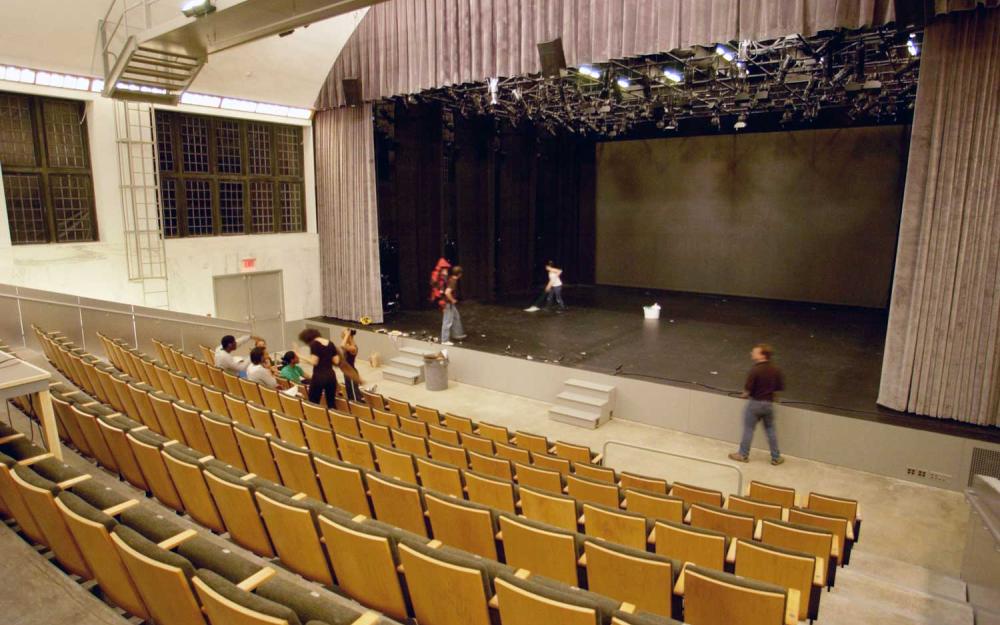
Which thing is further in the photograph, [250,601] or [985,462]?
→ [985,462]

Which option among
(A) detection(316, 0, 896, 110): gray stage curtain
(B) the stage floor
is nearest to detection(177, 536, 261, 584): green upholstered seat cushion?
(B) the stage floor

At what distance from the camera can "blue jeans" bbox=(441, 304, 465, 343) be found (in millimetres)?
11078

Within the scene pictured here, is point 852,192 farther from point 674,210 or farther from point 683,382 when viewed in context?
point 683,382

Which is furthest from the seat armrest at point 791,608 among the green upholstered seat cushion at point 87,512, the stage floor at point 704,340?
the stage floor at point 704,340

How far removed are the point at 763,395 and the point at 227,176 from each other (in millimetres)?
10677

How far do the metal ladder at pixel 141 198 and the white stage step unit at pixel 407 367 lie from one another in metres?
4.42

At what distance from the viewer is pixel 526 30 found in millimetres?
9258

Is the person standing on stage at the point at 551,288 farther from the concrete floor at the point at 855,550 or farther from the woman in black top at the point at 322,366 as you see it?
the woman in black top at the point at 322,366

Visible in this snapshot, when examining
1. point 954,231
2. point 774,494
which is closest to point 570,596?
point 774,494

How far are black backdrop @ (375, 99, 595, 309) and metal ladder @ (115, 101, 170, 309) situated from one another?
4.63 metres

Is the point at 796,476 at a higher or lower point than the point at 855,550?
lower

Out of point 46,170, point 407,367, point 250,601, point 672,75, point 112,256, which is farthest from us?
point 672,75

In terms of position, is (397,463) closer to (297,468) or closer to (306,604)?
(297,468)

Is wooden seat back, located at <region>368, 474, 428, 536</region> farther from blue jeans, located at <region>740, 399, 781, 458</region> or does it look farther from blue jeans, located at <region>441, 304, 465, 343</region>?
blue jeans, located at <region>441, 304, 465, 343</region>
